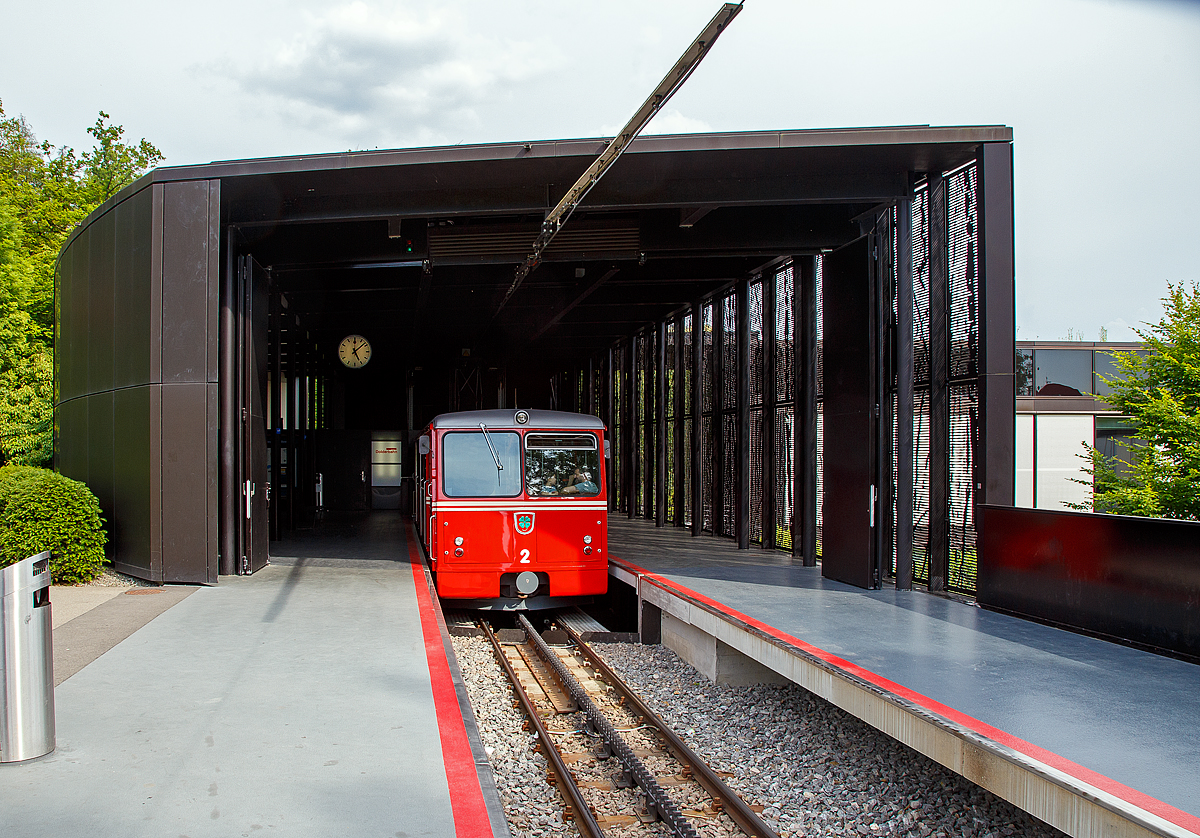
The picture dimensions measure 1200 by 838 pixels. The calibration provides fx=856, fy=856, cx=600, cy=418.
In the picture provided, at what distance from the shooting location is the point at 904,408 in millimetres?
9227

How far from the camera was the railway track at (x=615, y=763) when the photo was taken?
17.0 feet

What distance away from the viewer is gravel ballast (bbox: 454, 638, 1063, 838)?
5.20m

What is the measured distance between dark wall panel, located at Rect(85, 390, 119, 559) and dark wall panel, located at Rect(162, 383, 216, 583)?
1703 mm

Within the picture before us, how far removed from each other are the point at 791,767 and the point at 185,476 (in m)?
7.86

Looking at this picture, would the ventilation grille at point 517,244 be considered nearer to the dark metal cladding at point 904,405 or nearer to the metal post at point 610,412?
the dark metal cladding at point 904,405

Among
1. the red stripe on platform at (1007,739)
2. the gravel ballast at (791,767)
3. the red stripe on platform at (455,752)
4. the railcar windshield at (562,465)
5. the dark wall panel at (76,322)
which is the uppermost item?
the dark wall panel at (76,322)

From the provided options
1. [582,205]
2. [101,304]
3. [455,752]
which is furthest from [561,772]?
[101,304]

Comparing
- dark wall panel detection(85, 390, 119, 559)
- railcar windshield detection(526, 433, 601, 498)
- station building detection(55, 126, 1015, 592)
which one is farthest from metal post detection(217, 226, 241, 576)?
railcar windshield detection(526, 433, 601, 498)

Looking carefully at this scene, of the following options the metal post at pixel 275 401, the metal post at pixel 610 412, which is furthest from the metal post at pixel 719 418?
the metal post at pixel 275 401

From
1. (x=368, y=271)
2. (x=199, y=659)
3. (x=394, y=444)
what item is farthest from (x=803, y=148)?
(x=394, y=444)

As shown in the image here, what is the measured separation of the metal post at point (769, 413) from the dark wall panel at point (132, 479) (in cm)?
871

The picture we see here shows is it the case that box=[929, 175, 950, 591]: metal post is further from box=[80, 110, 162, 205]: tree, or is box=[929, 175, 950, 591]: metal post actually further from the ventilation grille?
box=[80, 110, 162, 205]: tree

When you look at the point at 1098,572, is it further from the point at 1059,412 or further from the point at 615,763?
the point at 1059,412

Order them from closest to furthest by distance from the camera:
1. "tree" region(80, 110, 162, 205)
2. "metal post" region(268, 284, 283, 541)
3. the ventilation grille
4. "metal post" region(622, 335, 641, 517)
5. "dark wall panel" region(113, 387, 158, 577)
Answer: "dark wall panel" region(113, 387, 158, 577)
the ventilation grille
"metal post" region(268, 284, 283, 541)
"metal post" region(622, 335, 641, 517)
"tree" region(80, 110, 162, 205)
